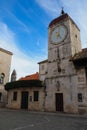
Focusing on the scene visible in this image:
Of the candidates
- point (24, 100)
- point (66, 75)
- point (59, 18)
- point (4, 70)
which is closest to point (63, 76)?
point (66, 75)

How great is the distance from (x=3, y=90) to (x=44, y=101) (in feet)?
35.1

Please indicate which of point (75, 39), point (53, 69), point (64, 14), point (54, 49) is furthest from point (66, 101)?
point (64, 14)

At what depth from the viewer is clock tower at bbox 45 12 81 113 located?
18.1 metres

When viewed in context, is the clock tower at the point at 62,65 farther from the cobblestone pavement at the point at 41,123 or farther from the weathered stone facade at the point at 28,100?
the cobblestone pavement at the point at 41,123

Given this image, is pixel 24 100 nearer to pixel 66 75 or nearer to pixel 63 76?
pixel 63 76

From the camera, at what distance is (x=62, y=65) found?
20000 mm

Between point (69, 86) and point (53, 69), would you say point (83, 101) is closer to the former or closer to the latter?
point (69, 86)

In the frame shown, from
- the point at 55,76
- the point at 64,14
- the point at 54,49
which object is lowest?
the point at 55,76

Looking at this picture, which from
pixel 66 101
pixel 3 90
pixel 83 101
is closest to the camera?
pixel 83 101

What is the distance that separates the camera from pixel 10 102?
23.6 m

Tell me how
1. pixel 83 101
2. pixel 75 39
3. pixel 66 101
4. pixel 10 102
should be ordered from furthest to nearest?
pixel 10 102
pixel 75 39
pixel 66 101
pixel 83 101

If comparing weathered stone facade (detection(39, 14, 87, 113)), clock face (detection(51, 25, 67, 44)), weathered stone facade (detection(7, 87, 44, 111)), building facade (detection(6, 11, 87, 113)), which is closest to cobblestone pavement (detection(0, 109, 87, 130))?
weathered stone facade (detection(39, 14, 87, 113))

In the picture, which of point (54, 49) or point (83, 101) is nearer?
point (83, 101)

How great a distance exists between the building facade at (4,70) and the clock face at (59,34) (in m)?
11.5
